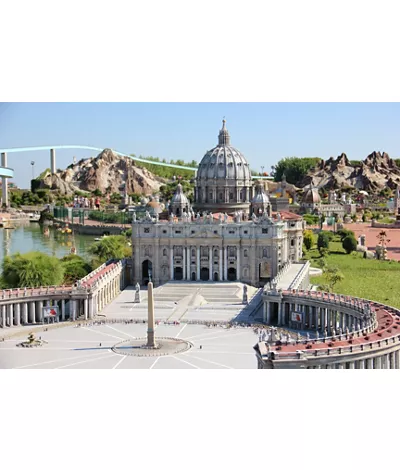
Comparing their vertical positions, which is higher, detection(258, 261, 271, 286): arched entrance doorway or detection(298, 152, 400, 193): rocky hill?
detection(298, 152, 400, 193): rocky hill

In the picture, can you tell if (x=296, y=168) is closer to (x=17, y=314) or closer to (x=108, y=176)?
(x=108, y=176)

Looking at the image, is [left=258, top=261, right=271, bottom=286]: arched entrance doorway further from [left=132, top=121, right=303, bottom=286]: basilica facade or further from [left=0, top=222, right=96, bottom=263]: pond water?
[left=0, top=222, right=96, bottom=263]: pond water

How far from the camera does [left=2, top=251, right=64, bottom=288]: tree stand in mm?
38812

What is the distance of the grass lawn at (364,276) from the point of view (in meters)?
40.1

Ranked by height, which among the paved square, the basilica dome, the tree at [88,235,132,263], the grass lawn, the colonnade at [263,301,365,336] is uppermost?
the basilica dome

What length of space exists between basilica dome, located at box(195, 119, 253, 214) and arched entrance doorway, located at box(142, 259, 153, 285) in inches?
426

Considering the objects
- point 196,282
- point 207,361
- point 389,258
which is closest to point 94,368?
point 207,361

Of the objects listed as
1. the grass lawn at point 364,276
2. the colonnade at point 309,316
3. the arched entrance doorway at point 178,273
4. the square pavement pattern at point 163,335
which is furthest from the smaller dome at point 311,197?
the colonnade at point 309,316

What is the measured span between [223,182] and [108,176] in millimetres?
71590

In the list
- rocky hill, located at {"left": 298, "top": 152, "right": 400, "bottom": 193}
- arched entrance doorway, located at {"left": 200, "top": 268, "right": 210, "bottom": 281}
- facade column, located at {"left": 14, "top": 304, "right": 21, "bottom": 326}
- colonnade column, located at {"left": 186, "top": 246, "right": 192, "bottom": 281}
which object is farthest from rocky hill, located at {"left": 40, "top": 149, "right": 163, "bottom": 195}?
facade column, located at {"left": 14, "top": 304, "right": 21, "bottom": 326}

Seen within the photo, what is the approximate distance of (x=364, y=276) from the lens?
46.8 meters

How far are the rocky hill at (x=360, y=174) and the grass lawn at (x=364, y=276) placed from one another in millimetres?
51942

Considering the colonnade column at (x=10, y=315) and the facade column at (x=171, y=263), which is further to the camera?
the facade column at (x=171, y=263)

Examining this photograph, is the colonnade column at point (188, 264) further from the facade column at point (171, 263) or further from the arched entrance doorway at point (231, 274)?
the arched entrance doorway at point (231, 274)
